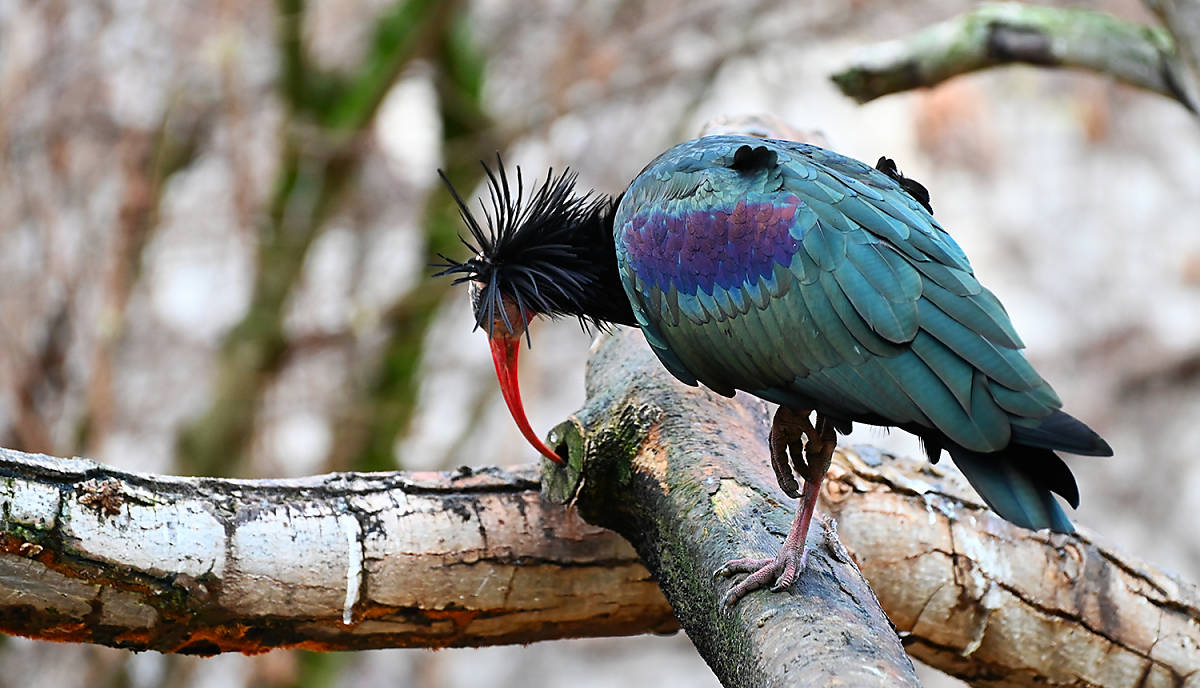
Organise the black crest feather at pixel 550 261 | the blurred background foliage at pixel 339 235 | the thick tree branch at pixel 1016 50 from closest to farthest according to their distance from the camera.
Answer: the black crest feather at pixel 550 261, the thick tree branch at pixel 1016 50, the blurred background foliage at pixel 339 235

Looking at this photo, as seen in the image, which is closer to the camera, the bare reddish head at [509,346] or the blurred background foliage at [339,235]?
the bare reddish head at [509,346]

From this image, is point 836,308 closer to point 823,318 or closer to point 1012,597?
point 823,318

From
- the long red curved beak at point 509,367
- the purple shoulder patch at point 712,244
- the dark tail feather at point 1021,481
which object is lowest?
the dark tail feather at point 1021,481

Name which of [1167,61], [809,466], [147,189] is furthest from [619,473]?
[147,189]

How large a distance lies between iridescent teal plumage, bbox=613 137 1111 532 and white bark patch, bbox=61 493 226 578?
4.41 feet

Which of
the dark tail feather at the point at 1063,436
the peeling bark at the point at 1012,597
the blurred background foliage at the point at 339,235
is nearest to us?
the dark tail feather at the point at 1063,436

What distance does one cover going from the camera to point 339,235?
1124 cm

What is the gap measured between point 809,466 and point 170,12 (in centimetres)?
739

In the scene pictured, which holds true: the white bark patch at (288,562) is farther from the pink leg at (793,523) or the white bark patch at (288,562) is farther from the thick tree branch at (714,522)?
the pink leg at (793,523)

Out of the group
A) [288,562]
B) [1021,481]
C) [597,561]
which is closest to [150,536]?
[288,562]

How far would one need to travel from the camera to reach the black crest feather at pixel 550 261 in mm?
4105

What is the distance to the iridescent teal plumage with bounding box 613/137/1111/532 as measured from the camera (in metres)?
2.93

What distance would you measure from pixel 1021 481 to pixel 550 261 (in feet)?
5.88

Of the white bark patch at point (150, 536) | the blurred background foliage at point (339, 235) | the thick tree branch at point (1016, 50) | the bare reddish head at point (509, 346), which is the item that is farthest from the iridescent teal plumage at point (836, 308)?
the blurred background foliage at point (339, 235)
